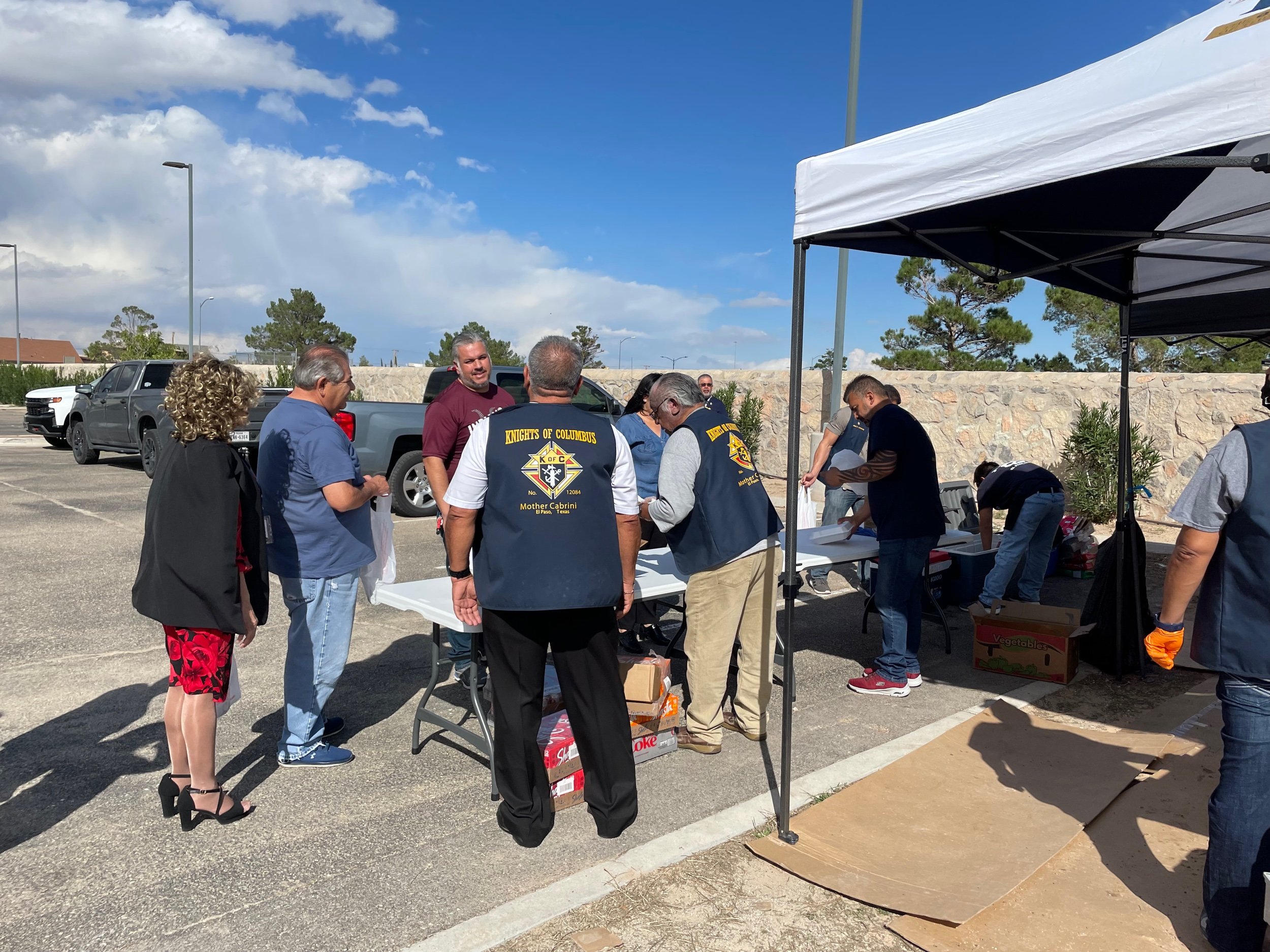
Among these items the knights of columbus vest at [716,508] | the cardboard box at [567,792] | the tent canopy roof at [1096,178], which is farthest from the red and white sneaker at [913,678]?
the tent canopy roof at [1096,178]

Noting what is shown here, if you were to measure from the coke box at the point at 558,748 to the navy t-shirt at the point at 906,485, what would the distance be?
234cm

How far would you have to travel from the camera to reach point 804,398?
49.4 ft

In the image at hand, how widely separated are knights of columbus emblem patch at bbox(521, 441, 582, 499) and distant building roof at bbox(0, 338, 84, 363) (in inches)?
4446

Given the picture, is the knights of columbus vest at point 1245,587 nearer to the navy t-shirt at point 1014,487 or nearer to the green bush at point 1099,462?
the navy t-shirt at point 1014,487

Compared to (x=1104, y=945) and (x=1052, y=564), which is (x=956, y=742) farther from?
(x=1052, y=564)

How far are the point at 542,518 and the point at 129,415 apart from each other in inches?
549

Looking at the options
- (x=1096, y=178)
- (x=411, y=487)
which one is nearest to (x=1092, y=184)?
(x=1096, y=178)

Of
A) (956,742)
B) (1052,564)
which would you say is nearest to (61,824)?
(956,742)

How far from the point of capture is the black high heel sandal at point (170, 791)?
3459mm

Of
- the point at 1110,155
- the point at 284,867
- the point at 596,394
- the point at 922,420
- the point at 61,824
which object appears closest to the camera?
the point at 1110,155

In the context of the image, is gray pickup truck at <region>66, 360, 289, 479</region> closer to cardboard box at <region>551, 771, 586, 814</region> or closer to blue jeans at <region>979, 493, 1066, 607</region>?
blue jeans at <region>979, 493, 1066, 607</region>

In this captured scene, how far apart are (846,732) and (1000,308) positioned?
65.5 feet

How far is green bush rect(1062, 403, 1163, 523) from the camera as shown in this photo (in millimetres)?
11109

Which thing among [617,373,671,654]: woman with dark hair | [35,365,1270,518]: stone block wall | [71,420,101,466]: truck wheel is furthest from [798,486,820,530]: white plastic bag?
[71,420,101,466]: truck wheel
